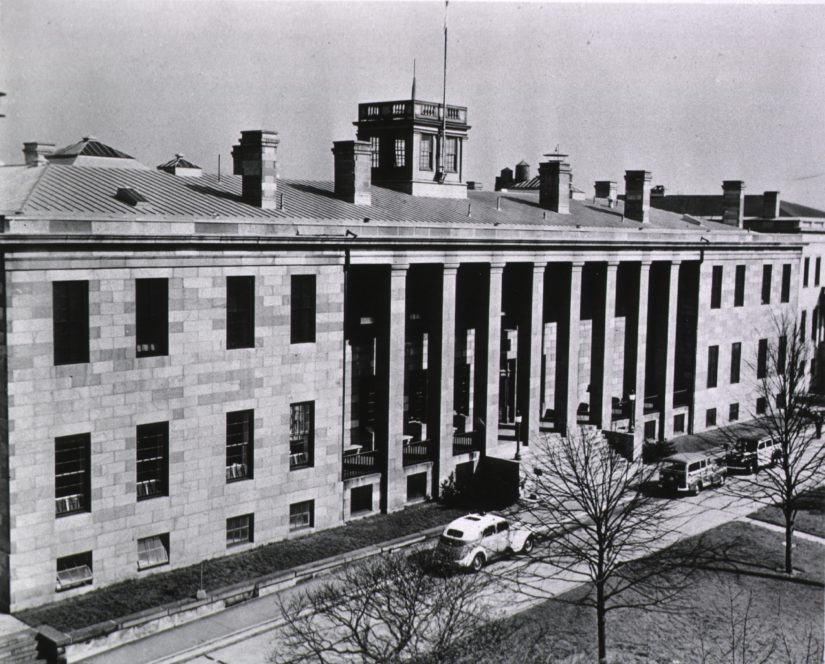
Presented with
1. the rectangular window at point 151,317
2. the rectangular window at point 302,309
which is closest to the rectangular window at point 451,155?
the rectangular window at point 302,309

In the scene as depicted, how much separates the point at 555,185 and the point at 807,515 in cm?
2355

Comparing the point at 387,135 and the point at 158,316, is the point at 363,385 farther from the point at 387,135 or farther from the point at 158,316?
the point at 387,135

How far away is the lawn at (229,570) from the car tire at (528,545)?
4.19 m

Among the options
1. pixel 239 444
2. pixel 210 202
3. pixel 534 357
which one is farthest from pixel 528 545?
pixel 210 202

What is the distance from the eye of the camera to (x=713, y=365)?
59.2 meters

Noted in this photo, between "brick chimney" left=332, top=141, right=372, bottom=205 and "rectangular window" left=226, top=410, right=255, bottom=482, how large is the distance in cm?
1287

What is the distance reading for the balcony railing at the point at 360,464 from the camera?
3856 centimetres

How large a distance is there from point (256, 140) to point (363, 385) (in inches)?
478

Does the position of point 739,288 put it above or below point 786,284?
below

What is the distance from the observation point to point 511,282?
5094cm

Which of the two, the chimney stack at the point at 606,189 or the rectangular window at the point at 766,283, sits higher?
the chimney stack at the point at 606,189

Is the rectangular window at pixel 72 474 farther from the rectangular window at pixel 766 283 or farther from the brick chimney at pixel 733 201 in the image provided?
the brick chimney at pixel 733 201

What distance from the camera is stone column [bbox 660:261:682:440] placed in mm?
54594

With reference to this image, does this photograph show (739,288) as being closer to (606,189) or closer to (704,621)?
(606,189)
